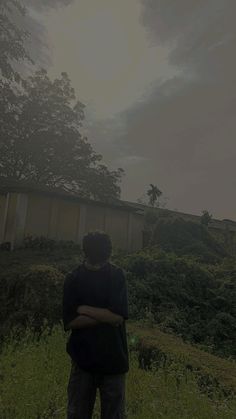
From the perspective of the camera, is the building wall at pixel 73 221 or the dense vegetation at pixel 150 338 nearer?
the dense vegetation at pixel 150 338

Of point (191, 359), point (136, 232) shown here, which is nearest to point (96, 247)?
point (191, 359)

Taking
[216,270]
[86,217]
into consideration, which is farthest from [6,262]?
[86,217]

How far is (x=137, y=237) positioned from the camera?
27297 millimetres

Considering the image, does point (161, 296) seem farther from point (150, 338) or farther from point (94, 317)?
point (94, 317)

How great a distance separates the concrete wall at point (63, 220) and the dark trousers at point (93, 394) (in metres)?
18.6

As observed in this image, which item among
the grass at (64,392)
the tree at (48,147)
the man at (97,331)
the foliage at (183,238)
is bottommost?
the grass at (64,392)

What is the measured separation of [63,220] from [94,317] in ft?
66.7

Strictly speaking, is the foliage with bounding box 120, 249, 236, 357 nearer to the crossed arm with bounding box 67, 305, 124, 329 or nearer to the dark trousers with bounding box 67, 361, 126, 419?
the dark trousers with bounding box 67, 361, 126, 419

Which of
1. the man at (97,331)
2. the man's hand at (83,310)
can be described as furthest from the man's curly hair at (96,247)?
the man's hand at (83,310)

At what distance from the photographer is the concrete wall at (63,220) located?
877 inches

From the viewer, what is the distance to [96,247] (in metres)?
3.85

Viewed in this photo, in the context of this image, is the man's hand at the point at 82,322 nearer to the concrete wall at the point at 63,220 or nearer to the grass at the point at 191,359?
the grass at the point at 191,359

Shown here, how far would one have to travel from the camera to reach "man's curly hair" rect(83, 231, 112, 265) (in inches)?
151

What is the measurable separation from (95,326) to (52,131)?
2963 centimetres
